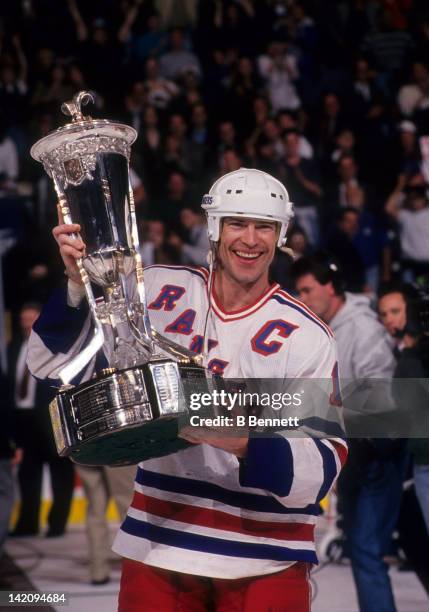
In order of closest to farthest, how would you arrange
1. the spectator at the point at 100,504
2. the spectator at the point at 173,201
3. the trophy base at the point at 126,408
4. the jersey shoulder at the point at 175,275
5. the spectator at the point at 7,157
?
1. the trophy base at the point at 126,408
2. the jersey shoulder at the point at 175,275
3. the spectator at the point at 100,504
4. the spectator at the point at 173,201
5. the spectator at the point at 7,157

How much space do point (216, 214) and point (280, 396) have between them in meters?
0.53

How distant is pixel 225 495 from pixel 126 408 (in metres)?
0.51

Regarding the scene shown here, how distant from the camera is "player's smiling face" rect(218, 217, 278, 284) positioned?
113 inches

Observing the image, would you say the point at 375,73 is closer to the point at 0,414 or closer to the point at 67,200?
the point at 0,414

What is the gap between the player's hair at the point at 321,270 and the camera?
17.3 ft

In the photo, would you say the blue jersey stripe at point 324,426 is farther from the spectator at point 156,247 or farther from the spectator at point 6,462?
the spectator at point 156,247

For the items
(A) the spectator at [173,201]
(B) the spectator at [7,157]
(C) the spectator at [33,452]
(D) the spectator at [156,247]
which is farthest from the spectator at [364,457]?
(B) the spectator at [7,157]

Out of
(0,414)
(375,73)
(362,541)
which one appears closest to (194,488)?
(362,541)

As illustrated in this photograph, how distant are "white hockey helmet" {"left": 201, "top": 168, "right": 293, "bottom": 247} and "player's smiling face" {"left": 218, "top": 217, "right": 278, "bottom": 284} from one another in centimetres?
3

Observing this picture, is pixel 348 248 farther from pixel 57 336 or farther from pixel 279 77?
pixel 57 336

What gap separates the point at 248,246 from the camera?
9.39 feet

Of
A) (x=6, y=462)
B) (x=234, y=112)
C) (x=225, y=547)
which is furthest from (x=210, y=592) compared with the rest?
(x=234, y=112)

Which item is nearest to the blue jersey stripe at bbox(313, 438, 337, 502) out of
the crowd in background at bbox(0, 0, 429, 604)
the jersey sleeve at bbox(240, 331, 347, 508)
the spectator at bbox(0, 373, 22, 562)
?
the jersey sleeve at bbox(240, 331, 347, 508)

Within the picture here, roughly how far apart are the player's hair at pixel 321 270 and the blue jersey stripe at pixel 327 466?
272cm
